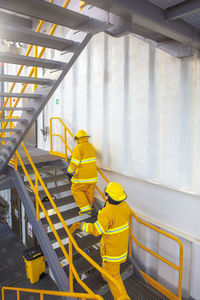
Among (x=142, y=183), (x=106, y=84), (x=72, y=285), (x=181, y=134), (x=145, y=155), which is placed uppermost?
(x=106, y=84)

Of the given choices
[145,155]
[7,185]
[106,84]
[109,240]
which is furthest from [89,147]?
[7,185]

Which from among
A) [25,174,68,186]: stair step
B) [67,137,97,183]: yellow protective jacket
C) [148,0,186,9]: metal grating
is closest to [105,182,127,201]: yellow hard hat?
[67,137,97,183]: yellow protective jacket

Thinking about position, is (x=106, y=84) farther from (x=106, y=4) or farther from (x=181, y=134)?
(x=106, y=4)

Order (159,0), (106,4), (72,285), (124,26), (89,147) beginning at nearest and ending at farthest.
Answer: (106,4)
(159,0)
(124,26)
(72,285)
(89,147)

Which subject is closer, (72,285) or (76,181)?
(72,285)

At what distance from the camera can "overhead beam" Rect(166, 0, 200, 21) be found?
2275mm

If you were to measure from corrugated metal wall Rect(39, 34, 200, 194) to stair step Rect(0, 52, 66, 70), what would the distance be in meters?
1.83

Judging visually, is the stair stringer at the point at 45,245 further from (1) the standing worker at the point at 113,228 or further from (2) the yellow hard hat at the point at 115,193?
(2) the yellow hard hat at the point at 115,193

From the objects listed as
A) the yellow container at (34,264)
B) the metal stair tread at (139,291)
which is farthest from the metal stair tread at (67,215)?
the yellow container at (34,264)

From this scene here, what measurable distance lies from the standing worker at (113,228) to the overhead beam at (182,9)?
2168mm

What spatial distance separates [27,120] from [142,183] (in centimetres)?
245

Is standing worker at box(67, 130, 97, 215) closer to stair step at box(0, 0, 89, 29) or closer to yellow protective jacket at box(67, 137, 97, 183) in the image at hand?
yellow protective jacket at box(67, 137, 97, 183)

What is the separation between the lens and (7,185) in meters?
5.49

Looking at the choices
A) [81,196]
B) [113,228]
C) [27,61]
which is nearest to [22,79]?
[27,61]
